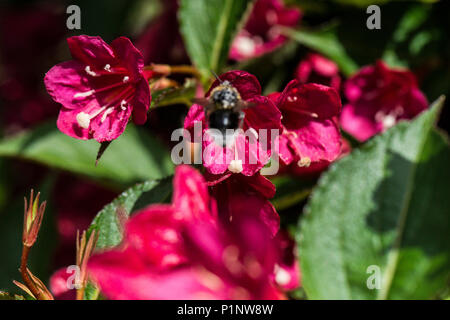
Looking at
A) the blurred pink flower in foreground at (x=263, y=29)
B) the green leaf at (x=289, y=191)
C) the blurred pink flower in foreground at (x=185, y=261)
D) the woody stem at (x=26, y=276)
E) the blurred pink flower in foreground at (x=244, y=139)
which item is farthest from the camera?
the blurred pink flower in foreground at (x=263, y=29)

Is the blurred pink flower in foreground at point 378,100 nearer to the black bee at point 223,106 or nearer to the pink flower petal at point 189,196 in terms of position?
the black bee at point 223,106

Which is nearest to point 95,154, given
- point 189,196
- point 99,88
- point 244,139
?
point 99,88

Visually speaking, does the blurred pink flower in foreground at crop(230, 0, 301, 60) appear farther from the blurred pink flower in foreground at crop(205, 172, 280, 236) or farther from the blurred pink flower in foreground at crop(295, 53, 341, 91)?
the blurred pink flower in foreground at crop(205, 172, 280, 236)

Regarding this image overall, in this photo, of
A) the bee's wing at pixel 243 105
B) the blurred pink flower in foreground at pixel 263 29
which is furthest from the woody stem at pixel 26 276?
the blurred pink flower in foreground at pixel 263 29

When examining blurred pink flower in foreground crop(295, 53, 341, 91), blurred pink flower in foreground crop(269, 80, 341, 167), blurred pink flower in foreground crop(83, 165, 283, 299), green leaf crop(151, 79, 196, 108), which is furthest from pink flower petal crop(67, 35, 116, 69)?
blurred pink flower in foreground crop(295, 53, 341, 91)

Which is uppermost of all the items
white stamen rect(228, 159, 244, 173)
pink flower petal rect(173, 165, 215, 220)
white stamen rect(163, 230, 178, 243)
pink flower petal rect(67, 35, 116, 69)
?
pink flower petal rect(67, 35, 116, 69)

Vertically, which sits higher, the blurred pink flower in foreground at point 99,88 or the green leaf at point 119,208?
the blurred pink flower in foreground at point 99,88

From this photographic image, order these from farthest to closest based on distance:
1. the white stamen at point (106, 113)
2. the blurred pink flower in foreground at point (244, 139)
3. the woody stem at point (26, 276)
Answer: the white stamen at point (106, 113) → the blurred pink flower in foreground at point (244, 139) → the woody stem at point (26, 276)
